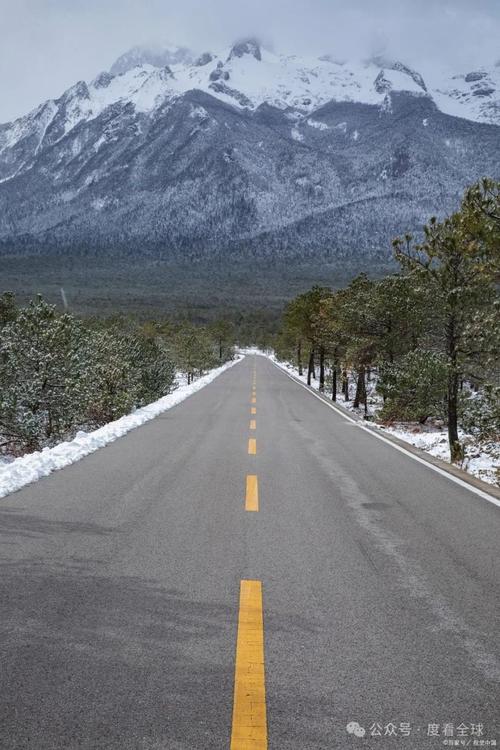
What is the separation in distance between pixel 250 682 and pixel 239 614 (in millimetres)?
849

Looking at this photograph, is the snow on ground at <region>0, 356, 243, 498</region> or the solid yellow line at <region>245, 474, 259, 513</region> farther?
the snow on ground at <region>0, 356, 243, 498</region>

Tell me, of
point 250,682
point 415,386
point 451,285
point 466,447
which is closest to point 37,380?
point 415,386

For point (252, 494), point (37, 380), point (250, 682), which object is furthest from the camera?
point (37, 380)

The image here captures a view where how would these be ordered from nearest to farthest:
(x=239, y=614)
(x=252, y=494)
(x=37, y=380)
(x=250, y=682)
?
(x=250, y=682) < (x=239, y=614) < (x=252, y=494) < (x=37, y=380)

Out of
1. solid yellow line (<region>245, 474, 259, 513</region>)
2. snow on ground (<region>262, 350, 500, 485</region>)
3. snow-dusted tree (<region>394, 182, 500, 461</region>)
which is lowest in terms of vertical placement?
snow on ground (<region>262, 350, 500, 485</region>)

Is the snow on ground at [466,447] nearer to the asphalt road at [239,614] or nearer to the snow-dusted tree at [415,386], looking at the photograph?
the snow-dusted tree at [415,386]

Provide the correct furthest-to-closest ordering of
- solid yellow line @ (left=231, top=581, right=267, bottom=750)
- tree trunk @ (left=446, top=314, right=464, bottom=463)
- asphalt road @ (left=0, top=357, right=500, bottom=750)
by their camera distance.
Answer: tree trunk @ (left=446, top=314, right=464, bottom=463) → asphalt road @ (left=0, top=357, right=500, bottom=750) → solid yellow line @ (left=231, top=581, right=267, bottom=750)

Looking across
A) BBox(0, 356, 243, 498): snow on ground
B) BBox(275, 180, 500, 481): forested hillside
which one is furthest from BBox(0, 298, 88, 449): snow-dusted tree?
BBox(275, 180, 500, 481): forested hillside

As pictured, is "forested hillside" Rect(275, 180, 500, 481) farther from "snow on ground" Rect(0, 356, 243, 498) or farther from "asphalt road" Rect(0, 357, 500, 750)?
"snow on ground" Rect(0, 356, 243, 498)

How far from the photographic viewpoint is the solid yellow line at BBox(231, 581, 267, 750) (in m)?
2.53

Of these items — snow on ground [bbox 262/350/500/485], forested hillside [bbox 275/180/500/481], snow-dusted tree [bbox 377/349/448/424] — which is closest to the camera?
forested hillside [bbox 275/180/500/481]

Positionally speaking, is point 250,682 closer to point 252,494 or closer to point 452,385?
point 252,494

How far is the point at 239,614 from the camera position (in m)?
3.80

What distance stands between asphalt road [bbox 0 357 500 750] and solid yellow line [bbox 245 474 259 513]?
0.30 ft
